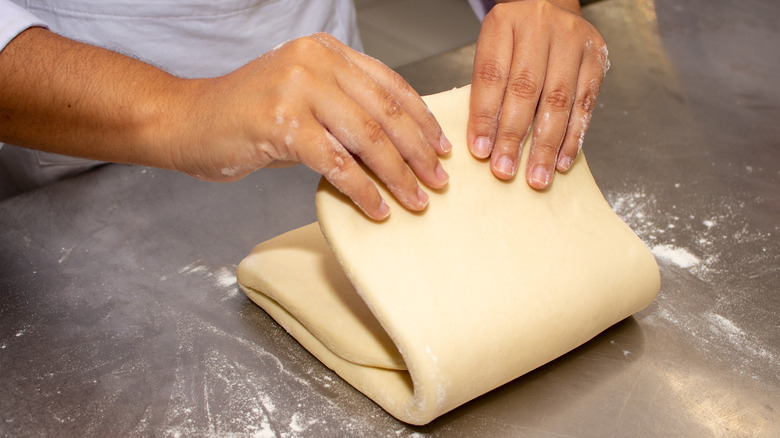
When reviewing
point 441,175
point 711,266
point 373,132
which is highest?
point 373,132

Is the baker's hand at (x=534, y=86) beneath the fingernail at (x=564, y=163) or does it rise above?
above

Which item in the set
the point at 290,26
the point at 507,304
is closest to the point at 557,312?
the point at 507,304

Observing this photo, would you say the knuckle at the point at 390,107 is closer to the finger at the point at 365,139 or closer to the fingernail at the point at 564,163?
the finger at the point at 365,139

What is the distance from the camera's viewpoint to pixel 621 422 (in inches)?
39.5

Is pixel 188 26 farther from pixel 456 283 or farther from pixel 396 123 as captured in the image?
pixel 456 283

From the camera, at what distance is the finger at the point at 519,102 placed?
43.4 inches

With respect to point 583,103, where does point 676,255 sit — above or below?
below

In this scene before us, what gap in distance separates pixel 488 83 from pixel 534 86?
81 millimetres

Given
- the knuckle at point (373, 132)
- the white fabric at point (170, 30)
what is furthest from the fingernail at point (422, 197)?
the white fabric at point (170, 30)

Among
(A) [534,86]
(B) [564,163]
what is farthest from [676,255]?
(A) [534,86]

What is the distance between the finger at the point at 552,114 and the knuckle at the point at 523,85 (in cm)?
4

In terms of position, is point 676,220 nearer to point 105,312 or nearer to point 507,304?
point 507,304

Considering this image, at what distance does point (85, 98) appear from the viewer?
1045 mm

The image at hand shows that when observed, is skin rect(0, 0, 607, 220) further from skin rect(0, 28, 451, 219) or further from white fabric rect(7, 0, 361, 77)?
white fabric rect(7, 0, 361, 77)
